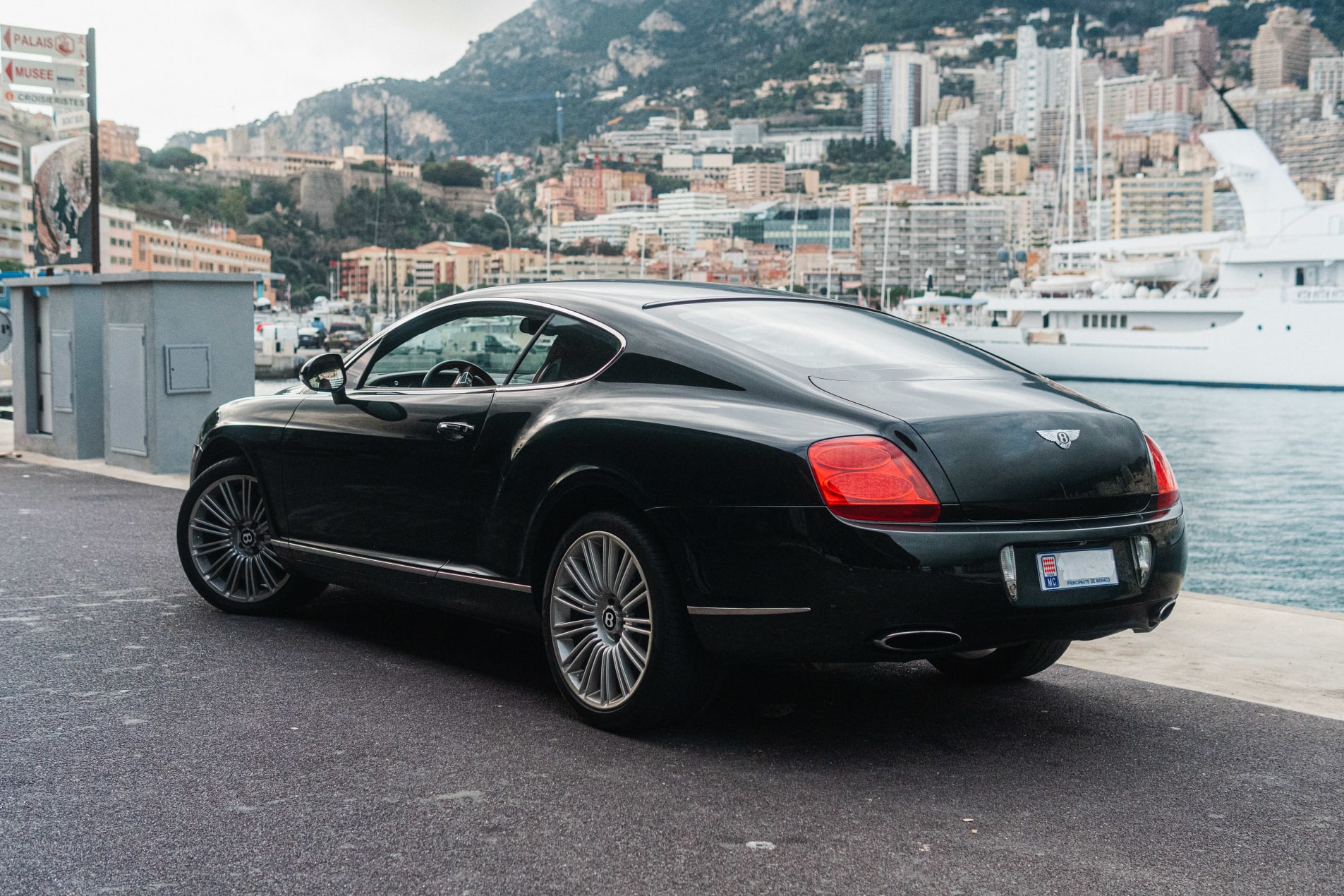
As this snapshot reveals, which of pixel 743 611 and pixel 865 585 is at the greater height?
pixel 865 585

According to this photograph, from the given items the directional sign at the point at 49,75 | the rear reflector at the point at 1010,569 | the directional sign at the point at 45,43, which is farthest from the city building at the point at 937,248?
the rear reflector at the point at 1010,569

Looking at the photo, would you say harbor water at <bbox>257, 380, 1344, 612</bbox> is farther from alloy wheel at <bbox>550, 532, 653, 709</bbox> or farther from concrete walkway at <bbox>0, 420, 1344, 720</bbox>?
alloy wheel at <bbox>550, 532, 653, 709</bbox>

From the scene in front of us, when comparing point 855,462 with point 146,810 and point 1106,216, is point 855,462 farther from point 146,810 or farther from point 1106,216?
point 1106,216

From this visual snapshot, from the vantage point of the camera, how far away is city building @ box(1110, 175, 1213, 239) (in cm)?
15675

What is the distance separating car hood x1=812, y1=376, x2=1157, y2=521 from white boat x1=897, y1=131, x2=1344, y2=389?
54186 millimetres

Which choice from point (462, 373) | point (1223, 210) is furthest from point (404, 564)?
point (1223, 210)

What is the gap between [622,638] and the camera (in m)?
4.02

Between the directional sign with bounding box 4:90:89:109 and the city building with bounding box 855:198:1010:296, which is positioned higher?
the city building with bounding box 855:198:1010:296

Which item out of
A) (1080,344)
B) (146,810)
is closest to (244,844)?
(146,810)

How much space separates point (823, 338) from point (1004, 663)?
133cm

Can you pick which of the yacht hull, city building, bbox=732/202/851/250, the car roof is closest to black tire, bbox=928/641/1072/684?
the car roof

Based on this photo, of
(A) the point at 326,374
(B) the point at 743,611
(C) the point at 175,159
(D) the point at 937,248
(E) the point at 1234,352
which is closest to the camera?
(B) the point at 743,611

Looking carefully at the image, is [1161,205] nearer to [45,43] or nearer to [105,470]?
[45,43]

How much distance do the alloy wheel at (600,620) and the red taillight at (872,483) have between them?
0.66 meters
